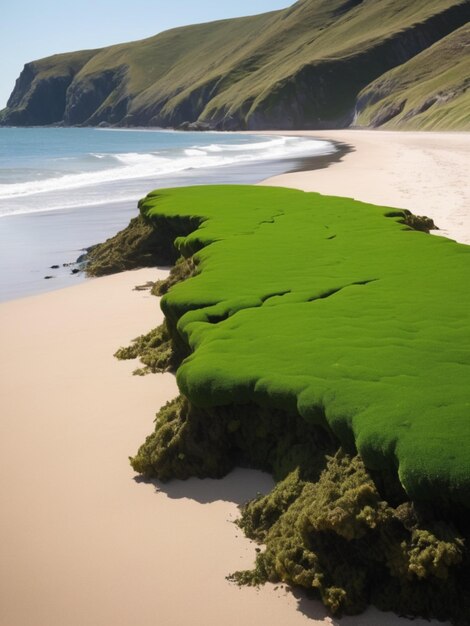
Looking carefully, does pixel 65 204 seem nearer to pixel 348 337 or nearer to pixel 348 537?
pixel 348 337

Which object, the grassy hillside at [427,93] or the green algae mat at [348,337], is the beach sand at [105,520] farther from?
the grassy hillside at [427,93]

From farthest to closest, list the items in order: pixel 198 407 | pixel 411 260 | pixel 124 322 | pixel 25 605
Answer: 1. pixel 124 322
2. pixel 411 260
3. pixel 198 407
4. pixel 25 605

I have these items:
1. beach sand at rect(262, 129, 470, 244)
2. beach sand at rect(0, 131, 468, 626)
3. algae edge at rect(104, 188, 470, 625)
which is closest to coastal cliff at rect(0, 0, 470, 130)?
beach sand at rect(262, 129, 470, 244)

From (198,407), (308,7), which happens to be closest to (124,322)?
(198,407)

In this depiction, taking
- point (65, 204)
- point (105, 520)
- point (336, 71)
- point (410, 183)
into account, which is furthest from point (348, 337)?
point (336, 71)

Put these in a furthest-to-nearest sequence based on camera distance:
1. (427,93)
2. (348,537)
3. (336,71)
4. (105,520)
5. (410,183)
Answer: (336,71), (427,93), (410,183), (105,520), (348,537)

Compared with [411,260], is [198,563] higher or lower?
lower

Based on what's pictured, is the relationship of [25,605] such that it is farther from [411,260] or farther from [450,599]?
[411,260]
